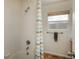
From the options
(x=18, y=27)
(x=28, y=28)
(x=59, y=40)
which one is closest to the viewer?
(x=59, y=40)

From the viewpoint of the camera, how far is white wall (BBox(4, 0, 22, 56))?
311 cm

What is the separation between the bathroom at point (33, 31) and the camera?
2.27m

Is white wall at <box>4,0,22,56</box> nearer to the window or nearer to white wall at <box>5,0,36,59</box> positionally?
white wall at <box>5,0,36,59</box>

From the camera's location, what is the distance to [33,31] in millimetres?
2988

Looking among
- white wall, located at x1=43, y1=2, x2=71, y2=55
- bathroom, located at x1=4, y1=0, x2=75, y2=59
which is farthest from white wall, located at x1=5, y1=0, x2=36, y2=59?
white wall, located at x1=43, y1=2, x2=71, y2=55

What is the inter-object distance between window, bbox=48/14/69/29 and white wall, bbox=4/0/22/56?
1147 mm

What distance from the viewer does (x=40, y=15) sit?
2.80 meters

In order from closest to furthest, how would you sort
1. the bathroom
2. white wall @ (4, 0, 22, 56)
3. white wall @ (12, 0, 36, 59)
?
the bathroom < white wall @ (12, 0, 36, 59) < white wall @ (4, 0, 22, 56)

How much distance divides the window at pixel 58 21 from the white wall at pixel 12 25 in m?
1.15

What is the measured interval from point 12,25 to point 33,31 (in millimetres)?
641

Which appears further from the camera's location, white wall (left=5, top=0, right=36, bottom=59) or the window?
white wall (left=5, top=0, right=36, bottom=59)

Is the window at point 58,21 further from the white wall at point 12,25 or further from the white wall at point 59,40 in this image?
the white wall at point 12,25

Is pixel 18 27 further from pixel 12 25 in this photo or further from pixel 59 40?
pixel 59 40

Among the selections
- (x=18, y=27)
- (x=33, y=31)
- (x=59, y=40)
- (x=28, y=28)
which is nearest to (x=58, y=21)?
(x=59, y=40)
